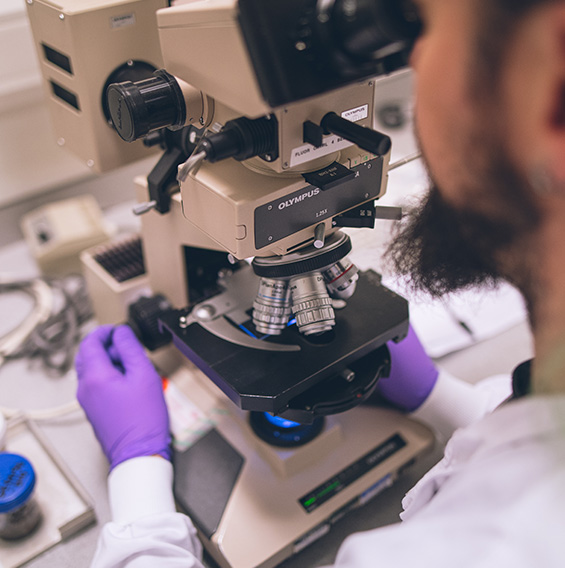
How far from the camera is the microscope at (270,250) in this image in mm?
605

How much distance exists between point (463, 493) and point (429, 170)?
0.33m

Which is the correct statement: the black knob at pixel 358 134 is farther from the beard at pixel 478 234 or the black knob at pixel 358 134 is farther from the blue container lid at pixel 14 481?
the blue container lid at pixel 14 481

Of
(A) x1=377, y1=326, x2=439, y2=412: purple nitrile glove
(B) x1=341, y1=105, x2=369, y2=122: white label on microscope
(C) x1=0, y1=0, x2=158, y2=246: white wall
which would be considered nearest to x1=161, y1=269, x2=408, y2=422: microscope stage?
(A) x1=377, y1=326, x2=439, y2=412: purple nitrile glove

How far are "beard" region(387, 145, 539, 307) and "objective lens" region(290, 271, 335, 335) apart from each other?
13 cm

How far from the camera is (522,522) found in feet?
1.69

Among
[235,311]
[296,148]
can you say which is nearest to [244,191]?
[296,148]

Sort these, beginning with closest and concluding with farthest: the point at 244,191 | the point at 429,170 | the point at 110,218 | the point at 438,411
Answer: the point at 429,170 → the point at 244,191 → the point at 438,411 → the point at 110,218

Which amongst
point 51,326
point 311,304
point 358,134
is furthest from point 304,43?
point 51,326

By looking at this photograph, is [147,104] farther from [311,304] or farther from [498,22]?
[498,22]

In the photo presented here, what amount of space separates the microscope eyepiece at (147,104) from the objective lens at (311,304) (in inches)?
11.0

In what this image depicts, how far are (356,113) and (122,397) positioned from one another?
64 centimetres

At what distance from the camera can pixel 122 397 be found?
3.46 feet

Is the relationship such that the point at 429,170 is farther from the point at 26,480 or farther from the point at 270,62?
the point at 26,480

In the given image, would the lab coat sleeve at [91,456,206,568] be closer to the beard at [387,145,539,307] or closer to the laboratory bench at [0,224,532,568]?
the laboratory bench at [0,224,532,568]
